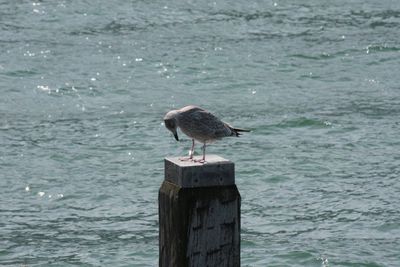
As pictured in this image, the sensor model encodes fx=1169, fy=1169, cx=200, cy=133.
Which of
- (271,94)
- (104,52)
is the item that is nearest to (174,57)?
(104,52)

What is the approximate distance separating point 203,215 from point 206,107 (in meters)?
7.86

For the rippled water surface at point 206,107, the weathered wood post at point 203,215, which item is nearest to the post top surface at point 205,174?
the weathered wood post at point 203,215

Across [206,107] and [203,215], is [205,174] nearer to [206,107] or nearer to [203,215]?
[203,215]

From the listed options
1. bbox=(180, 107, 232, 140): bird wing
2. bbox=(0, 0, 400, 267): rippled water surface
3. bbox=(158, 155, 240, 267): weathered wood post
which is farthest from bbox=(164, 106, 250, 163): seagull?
bbox=(0, 0, 400, 267): rippled water surface

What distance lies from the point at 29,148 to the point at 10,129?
0.65 metres

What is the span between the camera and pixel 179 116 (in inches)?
227

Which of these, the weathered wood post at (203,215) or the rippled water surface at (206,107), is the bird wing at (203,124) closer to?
the weathered wood post at (203,215)

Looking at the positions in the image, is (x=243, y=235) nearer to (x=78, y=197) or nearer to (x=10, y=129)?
(x=78, y=197)

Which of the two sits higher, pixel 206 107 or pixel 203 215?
pixel 203 215

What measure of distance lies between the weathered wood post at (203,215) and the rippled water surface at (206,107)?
11.4 feet

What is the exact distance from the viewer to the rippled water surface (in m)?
8.90

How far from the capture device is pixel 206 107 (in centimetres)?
1255

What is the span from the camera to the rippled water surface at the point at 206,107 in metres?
8.90

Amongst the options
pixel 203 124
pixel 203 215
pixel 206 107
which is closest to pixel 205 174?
pixel 203 215
